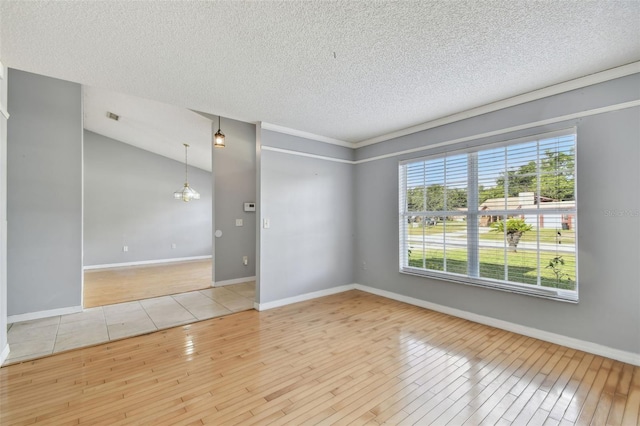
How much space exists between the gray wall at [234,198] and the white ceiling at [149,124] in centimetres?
55

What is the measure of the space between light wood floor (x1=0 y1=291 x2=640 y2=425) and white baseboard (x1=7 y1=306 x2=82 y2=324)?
1385 mm

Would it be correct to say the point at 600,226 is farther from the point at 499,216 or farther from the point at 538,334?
the point at 538,334

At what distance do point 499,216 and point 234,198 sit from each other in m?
4.57

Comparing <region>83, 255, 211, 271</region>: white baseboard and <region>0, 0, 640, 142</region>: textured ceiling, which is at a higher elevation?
<region>0, 0, 640, 142</region>: textured ceiling

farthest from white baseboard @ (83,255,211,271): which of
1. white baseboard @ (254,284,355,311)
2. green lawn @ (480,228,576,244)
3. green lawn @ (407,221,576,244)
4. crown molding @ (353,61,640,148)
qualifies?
green lawn @ (480,228,576,244)

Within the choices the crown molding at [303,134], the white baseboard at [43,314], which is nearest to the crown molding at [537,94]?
the crown molding at [303,134]

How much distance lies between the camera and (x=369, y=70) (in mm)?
2465

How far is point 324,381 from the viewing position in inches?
85.5

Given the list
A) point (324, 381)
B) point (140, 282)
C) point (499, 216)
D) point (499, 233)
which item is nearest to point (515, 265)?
point (499, 233)

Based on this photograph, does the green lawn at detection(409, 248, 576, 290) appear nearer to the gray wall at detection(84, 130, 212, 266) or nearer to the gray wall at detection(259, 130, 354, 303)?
the gray wall at detection(259, 130, 354, 303)

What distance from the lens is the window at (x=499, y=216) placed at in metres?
2.78

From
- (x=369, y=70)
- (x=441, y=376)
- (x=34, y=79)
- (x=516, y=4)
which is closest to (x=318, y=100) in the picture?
(x=369, y=70)

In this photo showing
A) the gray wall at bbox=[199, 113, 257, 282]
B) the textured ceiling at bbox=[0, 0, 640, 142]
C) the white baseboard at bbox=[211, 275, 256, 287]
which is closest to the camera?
the textured ceiling at bbox=[0, 0, 640, 142]

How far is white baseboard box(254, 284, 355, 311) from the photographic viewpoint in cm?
387
